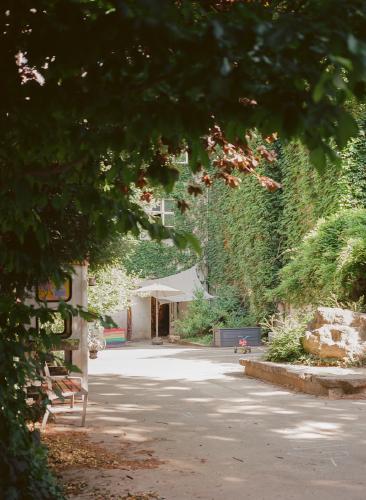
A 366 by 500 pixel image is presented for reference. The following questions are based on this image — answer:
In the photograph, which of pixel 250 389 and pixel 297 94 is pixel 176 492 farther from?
pixel 250 389

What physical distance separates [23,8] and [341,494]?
3649mm

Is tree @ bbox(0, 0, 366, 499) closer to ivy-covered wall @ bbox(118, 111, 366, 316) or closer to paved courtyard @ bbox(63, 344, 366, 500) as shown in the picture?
paved courtyard @ bbox(63, 344, 366, 500)

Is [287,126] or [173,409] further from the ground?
[287,126]

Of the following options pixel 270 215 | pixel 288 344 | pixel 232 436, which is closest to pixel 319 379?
pixel 288 344

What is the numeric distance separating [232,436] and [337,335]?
4570 millimetres

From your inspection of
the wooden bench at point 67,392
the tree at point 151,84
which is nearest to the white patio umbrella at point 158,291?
the wooden bench at point 67,392

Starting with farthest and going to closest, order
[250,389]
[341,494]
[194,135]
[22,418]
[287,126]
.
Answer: [250,389] < [341,494] < [22,418] < [194,135] < [287,126]

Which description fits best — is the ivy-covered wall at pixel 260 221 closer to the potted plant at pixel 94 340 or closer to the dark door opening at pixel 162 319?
the dark door opening at pixel 162 319

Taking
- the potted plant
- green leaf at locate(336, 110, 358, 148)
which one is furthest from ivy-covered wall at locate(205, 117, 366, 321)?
green leaf at locate(336, 110, 358, 148)

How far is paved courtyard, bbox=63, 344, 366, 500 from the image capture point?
4.37 meters

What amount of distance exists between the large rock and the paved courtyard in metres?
1.19

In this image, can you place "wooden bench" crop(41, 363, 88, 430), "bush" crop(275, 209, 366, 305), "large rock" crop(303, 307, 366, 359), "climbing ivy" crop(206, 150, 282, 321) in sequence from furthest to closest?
"climbing ivy" crop(206, 150, 282, 321) → "bush" crop(275, 209, 366, 305) → "large rock" crop(303, 307, 366, 359) → "wooden bench" crop(41, 363, 88, 430)

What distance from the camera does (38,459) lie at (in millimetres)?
3309

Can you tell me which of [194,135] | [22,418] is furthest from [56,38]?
[22,418]
